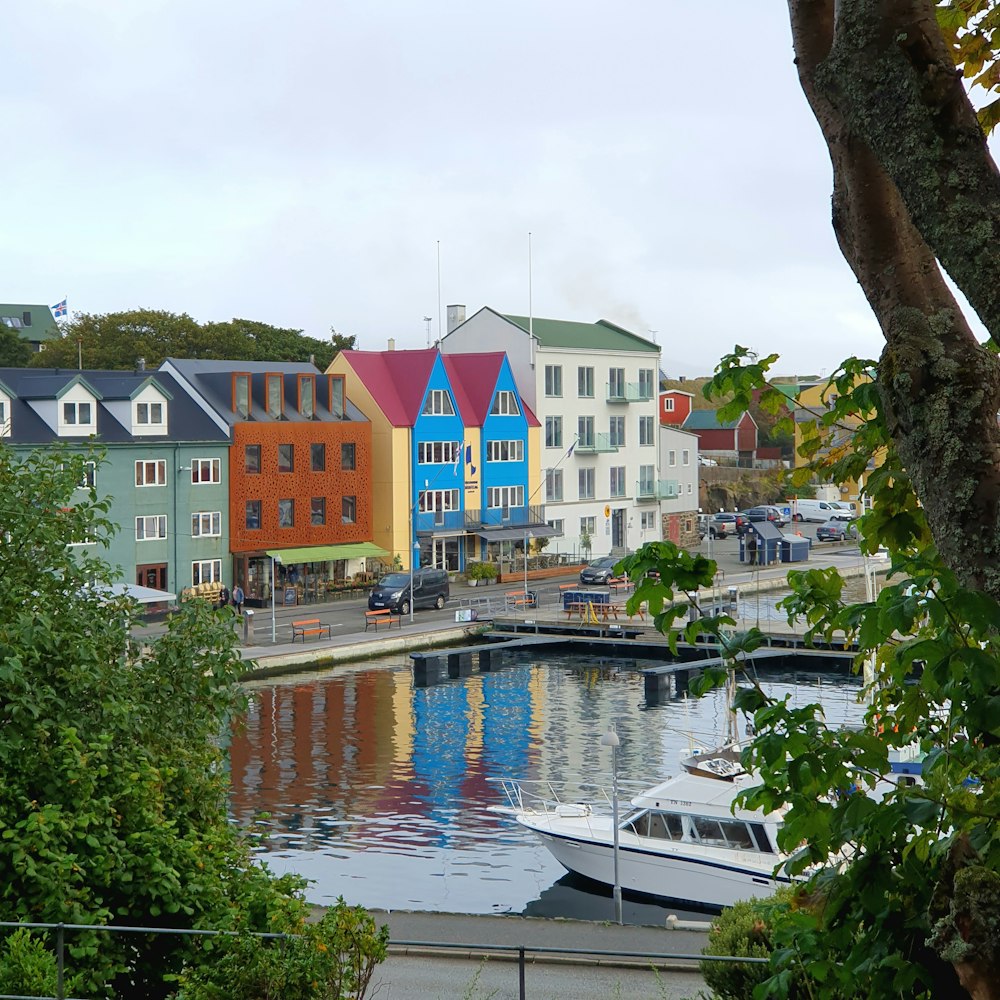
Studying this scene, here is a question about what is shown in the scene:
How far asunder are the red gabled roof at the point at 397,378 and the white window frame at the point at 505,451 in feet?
19.7

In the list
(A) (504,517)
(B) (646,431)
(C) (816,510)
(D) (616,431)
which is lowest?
(A) (504,517)

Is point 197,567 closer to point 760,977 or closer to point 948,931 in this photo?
point 760,977

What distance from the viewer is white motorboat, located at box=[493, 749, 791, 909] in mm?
25859

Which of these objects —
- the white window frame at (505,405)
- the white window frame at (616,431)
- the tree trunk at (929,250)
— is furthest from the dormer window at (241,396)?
the tree trunk at (929,250)

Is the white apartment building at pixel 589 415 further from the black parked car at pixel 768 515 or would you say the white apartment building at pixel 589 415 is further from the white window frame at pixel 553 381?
the black parked car at pixel 768 515

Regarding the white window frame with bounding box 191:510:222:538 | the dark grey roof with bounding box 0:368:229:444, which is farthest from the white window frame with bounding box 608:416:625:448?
the white window frame with bounding box 191:510:222:538

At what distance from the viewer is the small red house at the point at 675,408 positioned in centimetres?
10762

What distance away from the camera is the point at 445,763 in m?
36.4

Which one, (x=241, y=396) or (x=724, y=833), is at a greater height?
(x=241, y=396)

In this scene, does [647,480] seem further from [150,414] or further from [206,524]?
[150,414]

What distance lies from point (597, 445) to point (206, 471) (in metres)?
27.6

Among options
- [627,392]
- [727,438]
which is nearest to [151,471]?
[627,392]

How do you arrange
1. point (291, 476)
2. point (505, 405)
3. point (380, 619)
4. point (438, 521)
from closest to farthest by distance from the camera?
1. point (380, 619)
2. point (291, 476)
3. point (438, 521)
4. point (505, 405)

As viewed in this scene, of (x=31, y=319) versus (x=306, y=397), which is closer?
(x=306, y=397)
